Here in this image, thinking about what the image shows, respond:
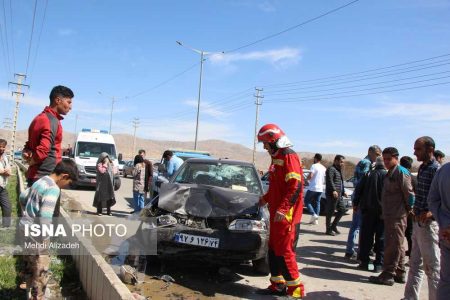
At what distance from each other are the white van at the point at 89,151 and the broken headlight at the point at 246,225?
1295cm

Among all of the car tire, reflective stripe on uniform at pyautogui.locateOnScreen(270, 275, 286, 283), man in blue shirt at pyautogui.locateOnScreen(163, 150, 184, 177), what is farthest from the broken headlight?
man in blue shirt at pyautogui.locateOnScreen(163, 150, 184, 177)

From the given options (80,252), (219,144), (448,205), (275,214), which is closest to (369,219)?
(275,214)

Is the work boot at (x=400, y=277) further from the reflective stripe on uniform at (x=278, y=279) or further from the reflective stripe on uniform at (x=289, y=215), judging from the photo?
the reflective stripe on uniform at (x=289, y=215)

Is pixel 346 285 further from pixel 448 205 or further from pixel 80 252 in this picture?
pixel 80 252

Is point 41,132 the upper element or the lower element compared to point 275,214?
upper

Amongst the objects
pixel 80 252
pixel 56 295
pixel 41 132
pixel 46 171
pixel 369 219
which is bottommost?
pixel 56 295

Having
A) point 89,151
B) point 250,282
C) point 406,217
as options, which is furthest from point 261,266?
point 89,151

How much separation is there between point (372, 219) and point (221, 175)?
101 inches

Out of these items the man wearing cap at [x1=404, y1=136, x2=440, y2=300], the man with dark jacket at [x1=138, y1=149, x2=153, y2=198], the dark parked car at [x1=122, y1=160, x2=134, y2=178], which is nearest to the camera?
the man wearing cap at [x1=404, y1=136, x2=440, y2=300]

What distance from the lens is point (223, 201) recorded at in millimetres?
5895

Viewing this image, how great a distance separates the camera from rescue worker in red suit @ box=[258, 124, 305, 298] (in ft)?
16.4

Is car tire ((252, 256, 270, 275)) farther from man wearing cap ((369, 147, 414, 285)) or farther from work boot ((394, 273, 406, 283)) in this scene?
work boot ((394, 273, 406, 283))

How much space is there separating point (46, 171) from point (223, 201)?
2.41 metres

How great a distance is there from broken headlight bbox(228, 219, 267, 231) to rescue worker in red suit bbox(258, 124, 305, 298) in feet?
1.31
